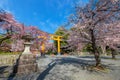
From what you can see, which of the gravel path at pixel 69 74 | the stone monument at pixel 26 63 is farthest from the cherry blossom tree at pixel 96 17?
the stone monument at pixel 26 63

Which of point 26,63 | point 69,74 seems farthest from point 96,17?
point 26,63

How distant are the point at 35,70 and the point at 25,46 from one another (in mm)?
1825

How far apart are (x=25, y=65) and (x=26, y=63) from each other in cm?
15

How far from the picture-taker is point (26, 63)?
7539mm

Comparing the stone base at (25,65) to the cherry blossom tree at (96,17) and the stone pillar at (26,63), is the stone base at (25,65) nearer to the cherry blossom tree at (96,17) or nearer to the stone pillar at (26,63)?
the stone pillar at (26,63)

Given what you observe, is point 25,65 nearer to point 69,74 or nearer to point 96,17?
point 69,74

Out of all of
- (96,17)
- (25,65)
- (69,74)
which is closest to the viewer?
(69,74)

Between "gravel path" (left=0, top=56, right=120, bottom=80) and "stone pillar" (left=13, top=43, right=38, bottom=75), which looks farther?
"stone pillar" (left=13, top=43, right=38, bottom=75)

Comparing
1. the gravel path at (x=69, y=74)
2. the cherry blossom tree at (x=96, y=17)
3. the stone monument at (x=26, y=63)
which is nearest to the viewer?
the gravel path at (x=69, y=74)

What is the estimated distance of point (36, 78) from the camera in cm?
→ 623

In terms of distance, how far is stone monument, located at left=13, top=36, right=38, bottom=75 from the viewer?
A: 7.26 meters

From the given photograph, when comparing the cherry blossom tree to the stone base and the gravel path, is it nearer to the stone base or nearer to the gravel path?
the gravel path

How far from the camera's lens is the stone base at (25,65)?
7.27 metres

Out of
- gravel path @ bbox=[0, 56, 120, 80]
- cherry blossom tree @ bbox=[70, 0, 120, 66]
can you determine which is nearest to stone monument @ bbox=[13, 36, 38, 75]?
gravel path @ bbox=[0, 56, 120, 80]
